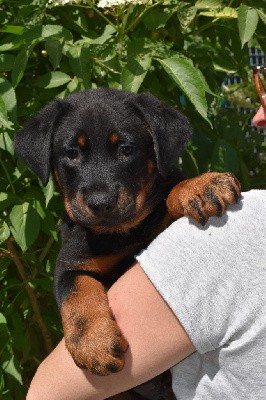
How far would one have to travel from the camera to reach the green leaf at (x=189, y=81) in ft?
9.23

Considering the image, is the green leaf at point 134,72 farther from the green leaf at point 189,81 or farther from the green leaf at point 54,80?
the green leaf at point 54,80

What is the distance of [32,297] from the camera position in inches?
138

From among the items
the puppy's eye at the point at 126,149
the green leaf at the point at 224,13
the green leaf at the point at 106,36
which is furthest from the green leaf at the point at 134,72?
the green leaf at the point at 224,13

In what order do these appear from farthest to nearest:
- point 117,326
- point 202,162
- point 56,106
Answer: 1. point 202,162
2. point 56,106
3. point 117,326

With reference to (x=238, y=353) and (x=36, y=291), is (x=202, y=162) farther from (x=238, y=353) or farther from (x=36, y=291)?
(x=238, y=353)

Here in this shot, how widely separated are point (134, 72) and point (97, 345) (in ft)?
3.84

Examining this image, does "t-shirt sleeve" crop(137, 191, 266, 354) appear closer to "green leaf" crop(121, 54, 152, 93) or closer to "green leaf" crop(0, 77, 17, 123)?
"green leaf" crop(121, 54, 152, 93)

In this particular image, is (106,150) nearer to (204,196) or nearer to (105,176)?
(105,176)

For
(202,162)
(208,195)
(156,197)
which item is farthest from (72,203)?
(202,162)

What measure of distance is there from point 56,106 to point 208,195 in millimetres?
813

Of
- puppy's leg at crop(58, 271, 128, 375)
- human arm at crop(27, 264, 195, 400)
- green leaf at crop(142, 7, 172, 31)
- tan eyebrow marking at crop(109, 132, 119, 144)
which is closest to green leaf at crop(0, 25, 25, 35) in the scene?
green leaf at crop(142, 7, 172, 31)

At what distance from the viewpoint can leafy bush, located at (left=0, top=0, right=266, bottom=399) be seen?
2959 millimetres

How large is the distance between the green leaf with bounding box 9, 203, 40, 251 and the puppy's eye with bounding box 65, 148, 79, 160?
508 millimetres

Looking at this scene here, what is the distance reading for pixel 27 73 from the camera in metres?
3.50
